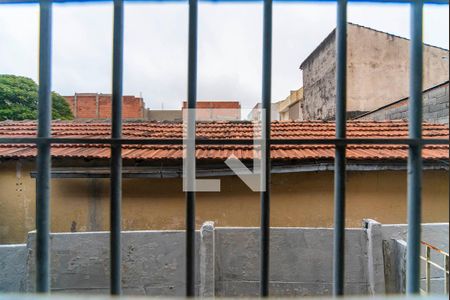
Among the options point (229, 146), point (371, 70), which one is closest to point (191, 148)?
point (229, 146)

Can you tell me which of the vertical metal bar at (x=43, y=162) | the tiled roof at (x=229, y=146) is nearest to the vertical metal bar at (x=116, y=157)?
the vertical metal bar at (x=43, y=162)

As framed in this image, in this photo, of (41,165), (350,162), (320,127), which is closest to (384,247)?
(350,162)

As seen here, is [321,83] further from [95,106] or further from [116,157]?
[95,106]

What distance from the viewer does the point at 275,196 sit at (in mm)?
4039

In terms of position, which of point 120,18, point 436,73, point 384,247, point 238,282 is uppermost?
point 436,73

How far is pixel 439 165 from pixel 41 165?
15.0 ft

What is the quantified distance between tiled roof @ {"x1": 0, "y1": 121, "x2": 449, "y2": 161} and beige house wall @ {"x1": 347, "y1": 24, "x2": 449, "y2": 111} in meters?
4.11

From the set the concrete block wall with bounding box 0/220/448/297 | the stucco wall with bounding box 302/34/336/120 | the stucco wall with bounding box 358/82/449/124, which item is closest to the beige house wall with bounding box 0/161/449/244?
the concrete block wall with bounding box 0/220/448/297

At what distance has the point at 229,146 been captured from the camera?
12.8ft

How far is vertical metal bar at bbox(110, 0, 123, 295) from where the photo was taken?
0.80 meters

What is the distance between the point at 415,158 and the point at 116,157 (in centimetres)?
91

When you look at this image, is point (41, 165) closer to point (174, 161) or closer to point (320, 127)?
point (174, 161)

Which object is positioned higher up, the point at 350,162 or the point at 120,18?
the point at 120,18

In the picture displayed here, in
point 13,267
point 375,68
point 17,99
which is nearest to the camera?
point 13,267
